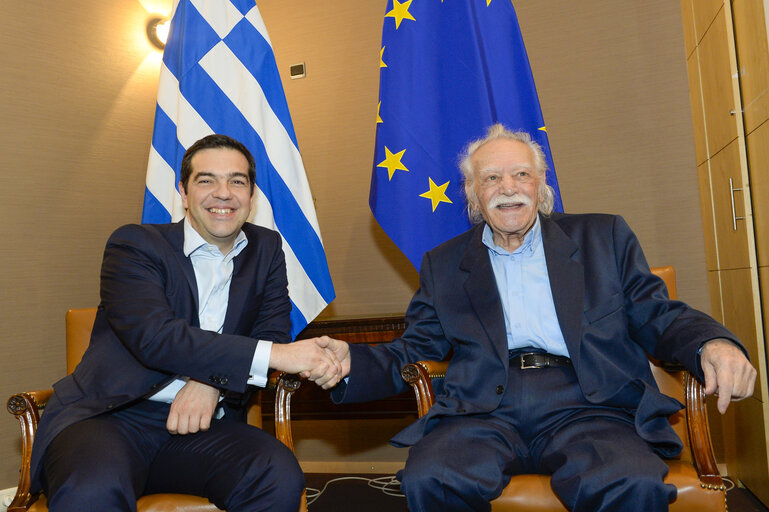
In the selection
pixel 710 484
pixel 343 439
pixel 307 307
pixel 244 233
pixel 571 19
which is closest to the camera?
pixel 710 484

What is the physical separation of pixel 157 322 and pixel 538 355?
1248 mm

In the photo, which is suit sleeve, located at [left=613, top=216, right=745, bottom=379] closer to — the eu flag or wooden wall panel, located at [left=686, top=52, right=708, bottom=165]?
the eu flag

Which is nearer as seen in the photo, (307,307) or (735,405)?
(307,307)

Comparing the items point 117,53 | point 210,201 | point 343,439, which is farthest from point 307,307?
Result: point 117,53

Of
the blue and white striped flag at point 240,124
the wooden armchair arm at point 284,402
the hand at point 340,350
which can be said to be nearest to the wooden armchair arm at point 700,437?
the hand at point 340,350

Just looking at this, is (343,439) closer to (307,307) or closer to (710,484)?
(307,307)

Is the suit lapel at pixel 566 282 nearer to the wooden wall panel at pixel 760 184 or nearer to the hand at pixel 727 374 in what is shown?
the hand at pixel 727 374

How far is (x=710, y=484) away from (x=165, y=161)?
2.64m

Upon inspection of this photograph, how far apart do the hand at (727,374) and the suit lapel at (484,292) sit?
0.61m

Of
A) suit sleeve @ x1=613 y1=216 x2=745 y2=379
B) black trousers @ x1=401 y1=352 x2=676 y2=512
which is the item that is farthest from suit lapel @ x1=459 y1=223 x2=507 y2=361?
suit sleeve @ x1=613 y1=216 x2=745 y2=379

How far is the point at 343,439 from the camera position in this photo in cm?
411

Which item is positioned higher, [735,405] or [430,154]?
[430,154]

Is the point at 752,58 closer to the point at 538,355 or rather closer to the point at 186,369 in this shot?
the point at 538,355

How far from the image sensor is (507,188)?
222 centimetres
